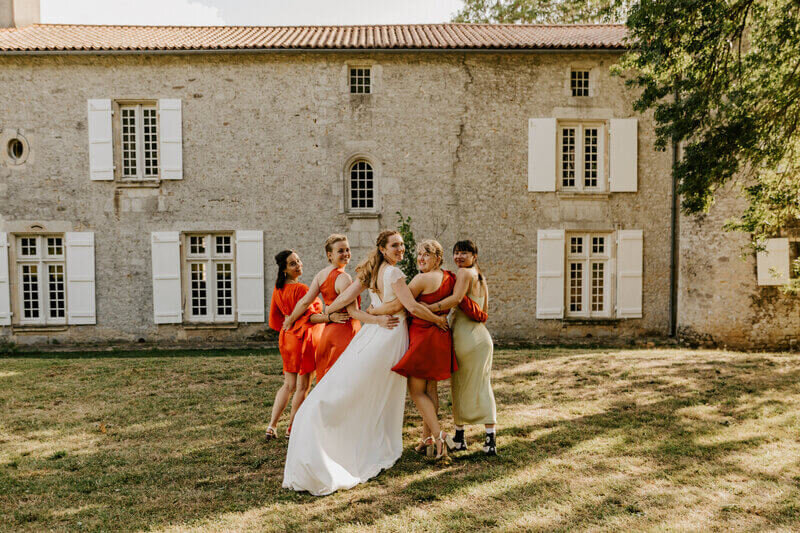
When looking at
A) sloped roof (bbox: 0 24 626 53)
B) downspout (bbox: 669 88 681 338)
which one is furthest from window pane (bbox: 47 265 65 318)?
downspout (bbox: 669 88 681 338)

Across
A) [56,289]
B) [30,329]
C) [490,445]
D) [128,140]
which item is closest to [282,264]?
[490,445]

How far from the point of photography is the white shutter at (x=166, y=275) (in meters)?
11.9

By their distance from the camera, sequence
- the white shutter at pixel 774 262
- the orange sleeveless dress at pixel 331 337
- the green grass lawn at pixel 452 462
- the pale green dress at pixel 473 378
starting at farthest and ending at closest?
the white shutter at pixel 774 262, the orange sleeveless dress at pixel 331 337, the pale green dress at pixel 473 378, the green grass lawn at pixel 452 462

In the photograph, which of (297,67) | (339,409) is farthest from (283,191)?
(339,409)

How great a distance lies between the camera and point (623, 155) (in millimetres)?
12070

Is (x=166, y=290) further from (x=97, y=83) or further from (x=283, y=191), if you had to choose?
(x=97, y=83)

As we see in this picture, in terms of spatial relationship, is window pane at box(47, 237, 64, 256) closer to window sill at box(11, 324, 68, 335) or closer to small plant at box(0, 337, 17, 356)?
window sill at box(11, 324, 68, 335)

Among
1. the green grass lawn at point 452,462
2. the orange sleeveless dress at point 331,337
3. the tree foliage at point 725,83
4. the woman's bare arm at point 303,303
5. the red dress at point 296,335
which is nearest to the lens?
the green grass lawn at point 452,462

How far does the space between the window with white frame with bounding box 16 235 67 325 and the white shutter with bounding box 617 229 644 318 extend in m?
12.7

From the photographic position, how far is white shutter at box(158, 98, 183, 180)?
470 inches

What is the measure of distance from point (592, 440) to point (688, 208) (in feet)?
A: 14.7

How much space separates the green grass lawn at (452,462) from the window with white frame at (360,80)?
282 inches

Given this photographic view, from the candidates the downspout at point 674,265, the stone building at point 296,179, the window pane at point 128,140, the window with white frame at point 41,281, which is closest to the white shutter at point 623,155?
the stone building at point 296,179

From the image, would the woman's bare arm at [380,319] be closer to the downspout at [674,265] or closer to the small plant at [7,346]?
the downspout at [674,265]
